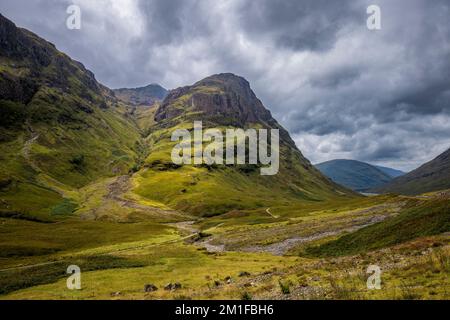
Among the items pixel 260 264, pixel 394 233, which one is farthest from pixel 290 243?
pixel 394 233

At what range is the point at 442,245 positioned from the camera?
116 ft

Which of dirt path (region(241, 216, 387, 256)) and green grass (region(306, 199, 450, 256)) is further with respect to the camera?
dirt path (region(241, 216, 387, 256))

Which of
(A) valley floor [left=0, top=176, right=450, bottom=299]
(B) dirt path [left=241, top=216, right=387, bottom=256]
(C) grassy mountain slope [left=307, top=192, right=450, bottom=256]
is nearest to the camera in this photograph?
(A) valley floor [left=0, top=176, right=450, bottom=299]

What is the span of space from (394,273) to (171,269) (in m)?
34.7

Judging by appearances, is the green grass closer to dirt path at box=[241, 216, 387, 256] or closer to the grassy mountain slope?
the grassy mountain slope

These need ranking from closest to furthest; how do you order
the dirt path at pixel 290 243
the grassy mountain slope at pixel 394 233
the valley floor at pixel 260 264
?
the valley floor at pixel 260 264
the grassy mountain slope at pixel 394 233
the dirt path at pixel 290 243

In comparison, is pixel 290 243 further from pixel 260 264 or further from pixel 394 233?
pixel 394 233

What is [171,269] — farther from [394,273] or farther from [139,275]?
[394,273]

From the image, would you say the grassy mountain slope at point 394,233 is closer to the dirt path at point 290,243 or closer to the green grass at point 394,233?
the green grass at point 394,233

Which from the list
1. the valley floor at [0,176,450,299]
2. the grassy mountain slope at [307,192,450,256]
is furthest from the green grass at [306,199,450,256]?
the valley floor at [0,176,450,299]

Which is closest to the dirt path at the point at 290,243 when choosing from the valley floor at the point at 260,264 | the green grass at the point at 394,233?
the valley floor at the point at 260,264

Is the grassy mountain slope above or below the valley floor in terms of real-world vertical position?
above
